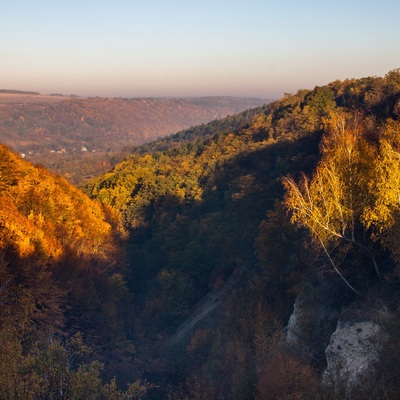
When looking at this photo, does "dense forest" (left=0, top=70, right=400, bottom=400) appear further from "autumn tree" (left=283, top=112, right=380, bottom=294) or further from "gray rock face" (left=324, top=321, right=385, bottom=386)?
"gray rock face" (left=324, top=321, right=385, bottom=386)

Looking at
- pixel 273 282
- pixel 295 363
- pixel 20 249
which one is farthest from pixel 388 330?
pixel 20 249

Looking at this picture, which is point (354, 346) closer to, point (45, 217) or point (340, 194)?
point (340, 194)

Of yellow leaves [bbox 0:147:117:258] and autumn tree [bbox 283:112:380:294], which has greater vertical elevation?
autumn tree [bbox 283:112:380:294]

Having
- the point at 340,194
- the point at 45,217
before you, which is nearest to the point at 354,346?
the point at 340,194

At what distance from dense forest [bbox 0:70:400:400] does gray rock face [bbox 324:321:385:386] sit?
0.19m

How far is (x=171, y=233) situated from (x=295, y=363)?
35900mm

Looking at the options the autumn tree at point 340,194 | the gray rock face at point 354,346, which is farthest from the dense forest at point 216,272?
the gray rock face at point 354,346

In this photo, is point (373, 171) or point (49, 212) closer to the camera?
point (373, 171)

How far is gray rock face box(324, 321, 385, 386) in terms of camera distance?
1399cm

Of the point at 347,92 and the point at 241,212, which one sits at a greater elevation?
the point at 347,92

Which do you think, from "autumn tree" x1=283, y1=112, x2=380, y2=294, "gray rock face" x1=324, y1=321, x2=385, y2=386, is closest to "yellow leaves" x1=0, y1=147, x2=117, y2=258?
"autumn tree" x1=283, y1=112, x2=380, y2=294

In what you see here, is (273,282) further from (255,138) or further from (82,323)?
(255,138)

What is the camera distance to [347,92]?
217ft

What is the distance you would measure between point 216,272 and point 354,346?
25.6m
